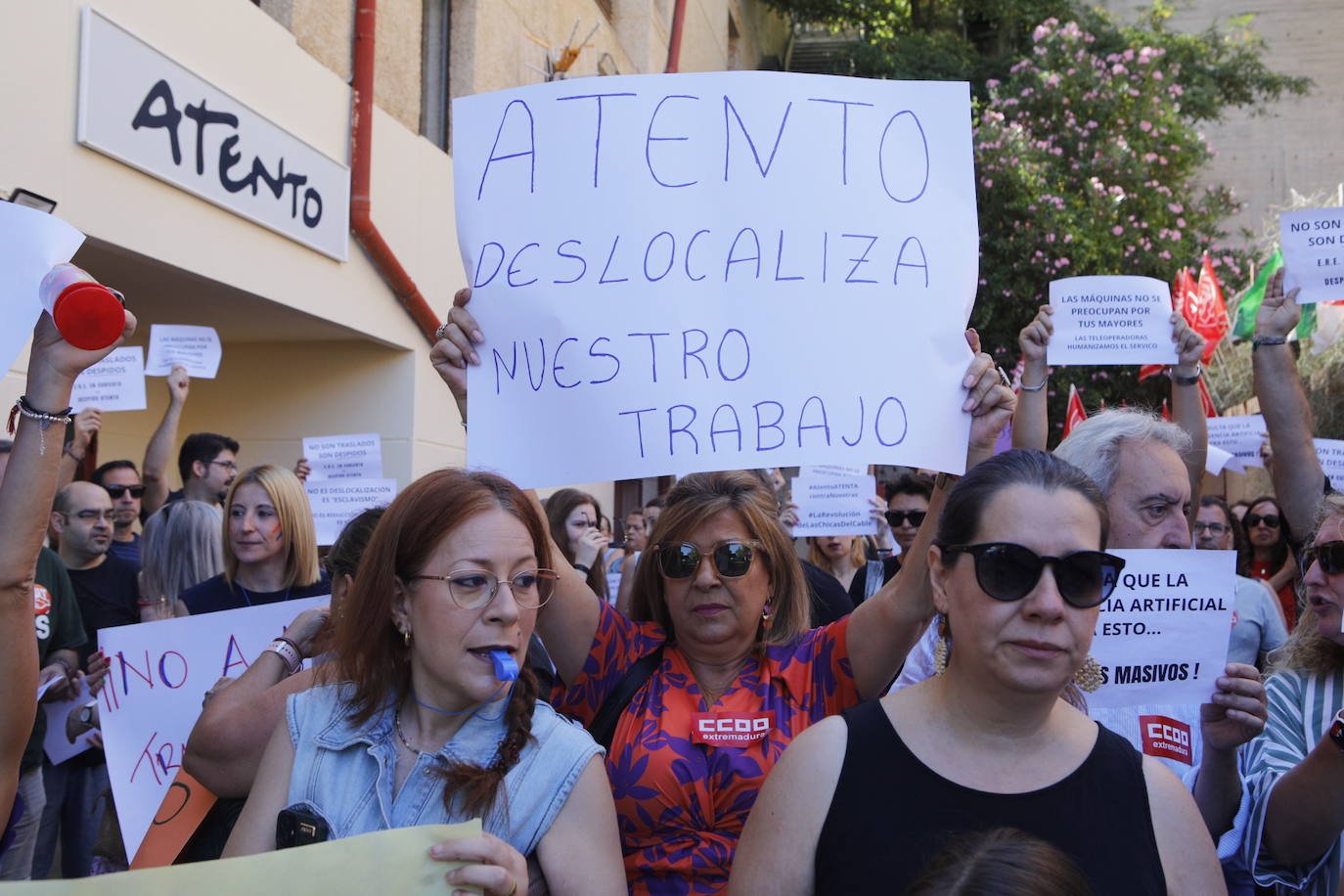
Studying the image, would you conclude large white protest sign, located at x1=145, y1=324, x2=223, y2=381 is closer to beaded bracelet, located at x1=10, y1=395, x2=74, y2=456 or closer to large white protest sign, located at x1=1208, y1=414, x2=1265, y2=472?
beaded bracelet, located at x1=10, y1=395, x2=74, y2=456

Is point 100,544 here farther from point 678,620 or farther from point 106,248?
point 678,620

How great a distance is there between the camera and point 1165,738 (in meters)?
2.78

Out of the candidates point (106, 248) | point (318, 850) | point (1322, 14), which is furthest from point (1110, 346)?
point (1322, 14)

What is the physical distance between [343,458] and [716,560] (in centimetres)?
425

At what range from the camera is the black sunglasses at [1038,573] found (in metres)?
2.11

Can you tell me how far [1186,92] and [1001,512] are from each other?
2088cm

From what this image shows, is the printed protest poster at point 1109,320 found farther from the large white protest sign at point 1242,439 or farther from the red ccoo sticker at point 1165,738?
the large white protest sign at point 1242,439

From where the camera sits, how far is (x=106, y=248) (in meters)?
6.62

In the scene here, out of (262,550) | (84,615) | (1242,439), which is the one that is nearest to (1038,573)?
(262,550)

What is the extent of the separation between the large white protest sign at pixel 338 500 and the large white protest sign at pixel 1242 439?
4.80 metres

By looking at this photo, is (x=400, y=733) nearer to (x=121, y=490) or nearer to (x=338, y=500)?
(x=338, y=500)

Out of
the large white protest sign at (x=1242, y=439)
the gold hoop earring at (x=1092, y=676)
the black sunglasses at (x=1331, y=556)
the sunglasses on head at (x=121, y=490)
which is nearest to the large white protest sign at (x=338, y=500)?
the sunglasses on head at (x=121, y=490)

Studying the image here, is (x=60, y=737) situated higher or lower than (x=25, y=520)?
lower

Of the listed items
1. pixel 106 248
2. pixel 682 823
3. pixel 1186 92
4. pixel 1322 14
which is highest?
pixel 1322 14
